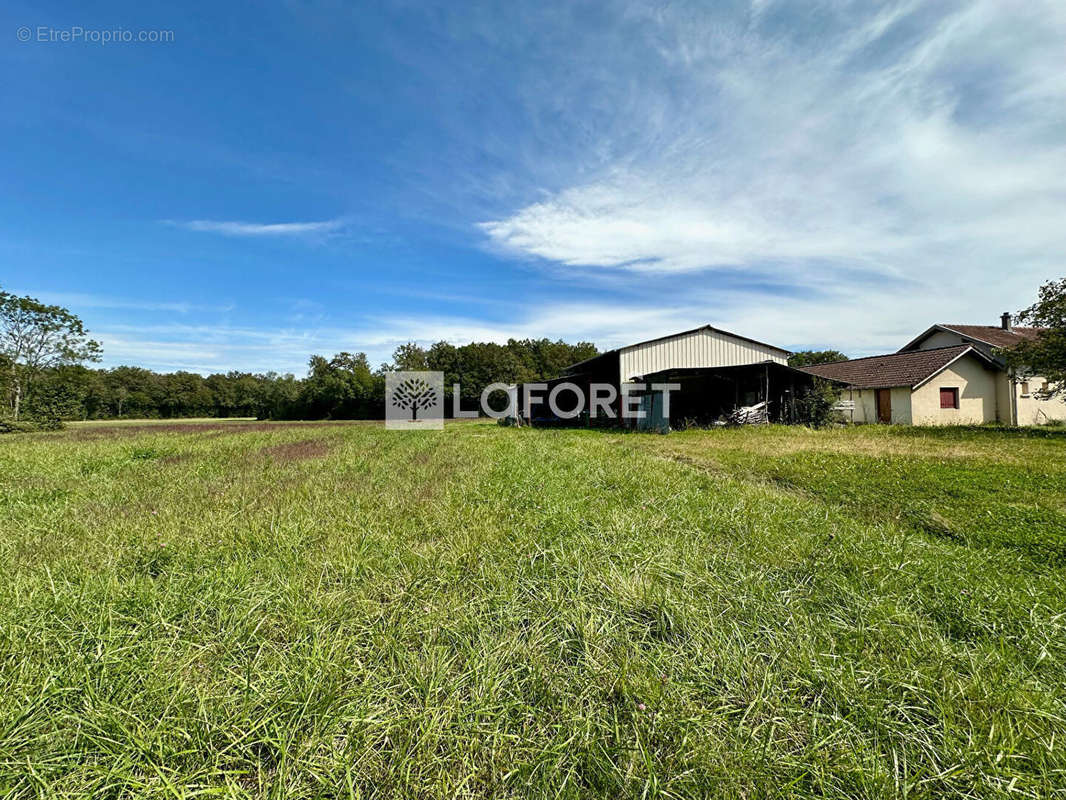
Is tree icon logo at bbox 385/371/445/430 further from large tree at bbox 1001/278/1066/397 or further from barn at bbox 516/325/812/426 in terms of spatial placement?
large tree at bbox 1001/278/1066/397

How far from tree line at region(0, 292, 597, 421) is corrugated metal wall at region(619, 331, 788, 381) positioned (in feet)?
53.3

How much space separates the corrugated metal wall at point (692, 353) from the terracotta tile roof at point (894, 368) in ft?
9.01

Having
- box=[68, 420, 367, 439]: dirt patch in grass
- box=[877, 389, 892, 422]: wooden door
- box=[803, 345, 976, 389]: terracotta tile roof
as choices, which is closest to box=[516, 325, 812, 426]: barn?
box=[803, 345, 976, 389]: terracotta tile roof

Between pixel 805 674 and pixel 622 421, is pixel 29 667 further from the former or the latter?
pixel 622 421

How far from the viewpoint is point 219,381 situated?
64.1 meters

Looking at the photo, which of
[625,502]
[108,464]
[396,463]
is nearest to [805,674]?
[625,502]

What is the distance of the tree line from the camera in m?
31.7

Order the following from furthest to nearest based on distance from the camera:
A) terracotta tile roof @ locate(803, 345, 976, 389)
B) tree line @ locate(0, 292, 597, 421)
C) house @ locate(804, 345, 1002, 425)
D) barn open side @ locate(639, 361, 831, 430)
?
tree line @ locate(0, 292, 597, 421)
terracotta tile roof @ locate(803, 345, 976, 389)
house @ locate(804, 345, 1002, 425)
barn open side @ locate(639, 361, 831, 430)

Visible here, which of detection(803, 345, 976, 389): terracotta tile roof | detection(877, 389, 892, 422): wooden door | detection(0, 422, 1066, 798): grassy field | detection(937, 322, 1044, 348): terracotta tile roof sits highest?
detection(937, 322, 1044, 348): terracotta tile roof

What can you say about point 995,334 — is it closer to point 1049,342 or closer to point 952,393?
point 952,393

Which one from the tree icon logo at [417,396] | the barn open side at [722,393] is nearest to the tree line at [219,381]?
the tree icon logo at [417,396]

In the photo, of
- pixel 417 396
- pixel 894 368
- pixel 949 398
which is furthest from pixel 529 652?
pixel 417 396

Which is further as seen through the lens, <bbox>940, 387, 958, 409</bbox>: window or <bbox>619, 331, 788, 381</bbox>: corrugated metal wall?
<bbox>619, 331, 788, 381</bbox>: corrugated metal wall

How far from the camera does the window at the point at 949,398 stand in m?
18.0
